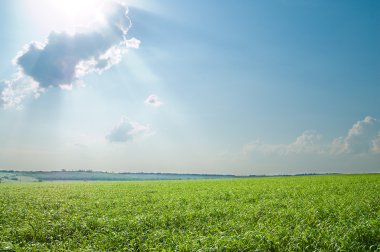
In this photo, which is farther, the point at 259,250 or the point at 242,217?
the point at 242,217

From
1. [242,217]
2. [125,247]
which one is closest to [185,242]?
[125,247]

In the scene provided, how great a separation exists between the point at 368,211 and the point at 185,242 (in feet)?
42.8

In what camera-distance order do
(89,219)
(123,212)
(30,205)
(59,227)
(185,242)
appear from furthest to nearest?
1. (30,205)
2. (123,212)
3. (89,219)
4. (59,227)
5. (185,242)

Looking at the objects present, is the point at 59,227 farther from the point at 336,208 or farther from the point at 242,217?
the point at 336,208

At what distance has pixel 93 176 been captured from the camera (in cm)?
17475

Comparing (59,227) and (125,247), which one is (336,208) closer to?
(125,247)

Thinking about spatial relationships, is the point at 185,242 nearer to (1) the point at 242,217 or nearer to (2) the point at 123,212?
(1) the point at 242,217

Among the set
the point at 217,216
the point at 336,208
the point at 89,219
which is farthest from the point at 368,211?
the point at 89,219

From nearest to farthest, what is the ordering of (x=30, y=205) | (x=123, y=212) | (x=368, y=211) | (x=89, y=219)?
1. (x=89, y=219)
2. (x=368, y=211)
3. (x=123, y=212)
4. (x=30, y=205)

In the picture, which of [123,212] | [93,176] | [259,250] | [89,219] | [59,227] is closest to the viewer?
[259,250]

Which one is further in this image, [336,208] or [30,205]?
[30,205]

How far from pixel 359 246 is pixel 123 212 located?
14.2 m

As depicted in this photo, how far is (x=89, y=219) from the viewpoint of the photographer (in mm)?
16844

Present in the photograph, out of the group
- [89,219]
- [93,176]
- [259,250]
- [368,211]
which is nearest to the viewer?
[259,250]
